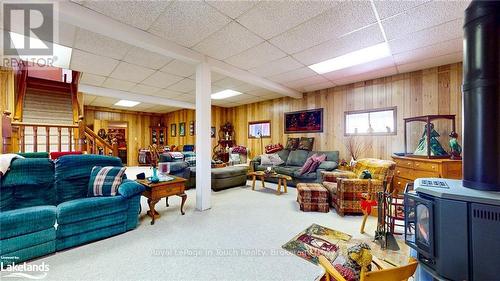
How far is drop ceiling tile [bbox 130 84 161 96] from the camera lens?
17.1 feet

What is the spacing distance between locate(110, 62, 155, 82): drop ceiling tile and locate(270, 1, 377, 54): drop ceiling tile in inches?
109

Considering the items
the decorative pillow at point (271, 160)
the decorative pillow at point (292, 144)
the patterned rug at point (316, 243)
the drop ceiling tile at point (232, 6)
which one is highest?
the drop ceiling tile at point (232, 6)

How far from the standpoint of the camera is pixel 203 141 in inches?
131

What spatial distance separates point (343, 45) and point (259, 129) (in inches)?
178

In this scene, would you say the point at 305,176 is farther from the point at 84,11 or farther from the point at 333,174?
the point at 84,11

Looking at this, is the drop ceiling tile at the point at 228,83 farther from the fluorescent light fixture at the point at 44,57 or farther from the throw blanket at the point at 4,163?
the throw blanket at the point at 4,163

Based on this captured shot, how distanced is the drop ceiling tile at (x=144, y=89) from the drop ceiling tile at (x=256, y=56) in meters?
2.90

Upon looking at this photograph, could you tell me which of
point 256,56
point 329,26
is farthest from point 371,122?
point 256,56

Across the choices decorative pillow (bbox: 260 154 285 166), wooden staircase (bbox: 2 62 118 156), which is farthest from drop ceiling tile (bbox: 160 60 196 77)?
decorative pillow (bbox: 260 154 285 166)

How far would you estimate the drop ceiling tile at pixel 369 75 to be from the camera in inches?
161

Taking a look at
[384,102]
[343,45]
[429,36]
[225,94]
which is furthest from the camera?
[225,94]

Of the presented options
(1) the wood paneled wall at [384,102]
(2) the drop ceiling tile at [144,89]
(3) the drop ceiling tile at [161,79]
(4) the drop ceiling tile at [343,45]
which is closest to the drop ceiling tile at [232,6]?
(4) the drop ceiling tile at [343,45]

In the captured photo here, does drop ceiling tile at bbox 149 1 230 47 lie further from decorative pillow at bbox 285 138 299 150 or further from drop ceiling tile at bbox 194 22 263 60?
decorative pillow at bbox 285 138 299 150

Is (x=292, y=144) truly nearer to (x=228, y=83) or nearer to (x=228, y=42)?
(x=228, y=83)
